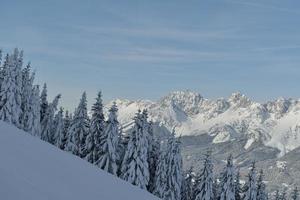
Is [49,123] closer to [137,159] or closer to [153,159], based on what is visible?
[153,159]

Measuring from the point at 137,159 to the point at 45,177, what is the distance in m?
39.8

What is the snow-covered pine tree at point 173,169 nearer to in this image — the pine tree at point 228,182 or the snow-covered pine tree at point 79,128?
the pine tree at point 228,182

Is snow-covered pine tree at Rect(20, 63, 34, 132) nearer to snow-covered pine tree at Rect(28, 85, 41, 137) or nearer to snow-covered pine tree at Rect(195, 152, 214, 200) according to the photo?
snow-covered pine tree at Rect(28, 85, 41, 137)

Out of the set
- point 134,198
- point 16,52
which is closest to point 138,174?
point 16,52

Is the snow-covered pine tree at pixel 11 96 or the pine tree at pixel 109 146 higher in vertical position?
the snow-covered pine tree at pixel 11 96

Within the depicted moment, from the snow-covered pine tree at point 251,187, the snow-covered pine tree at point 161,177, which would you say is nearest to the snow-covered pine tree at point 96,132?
the snow-covered pine tree at point 161,177

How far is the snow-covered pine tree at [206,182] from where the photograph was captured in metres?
60.7

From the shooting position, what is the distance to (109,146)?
53219 millimetres

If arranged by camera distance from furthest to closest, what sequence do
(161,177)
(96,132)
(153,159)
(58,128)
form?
(58,128) < (153,159) < (161,177) < (96,132)

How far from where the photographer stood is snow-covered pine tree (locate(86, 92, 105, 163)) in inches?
2170

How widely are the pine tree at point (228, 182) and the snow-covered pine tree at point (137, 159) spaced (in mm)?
12718

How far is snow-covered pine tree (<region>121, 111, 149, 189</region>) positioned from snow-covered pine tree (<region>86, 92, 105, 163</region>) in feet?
11.0

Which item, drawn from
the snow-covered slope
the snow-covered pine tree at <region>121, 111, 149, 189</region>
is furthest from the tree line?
the snow-covered slope

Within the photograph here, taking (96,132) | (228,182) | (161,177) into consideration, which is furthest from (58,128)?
(228,182)
